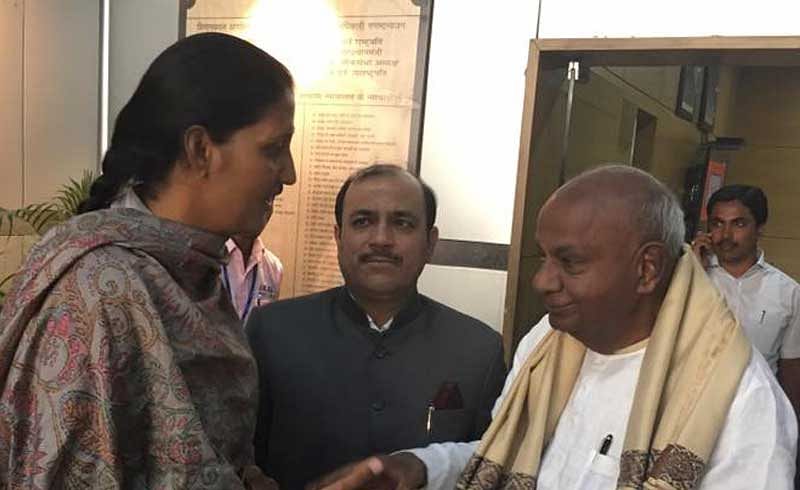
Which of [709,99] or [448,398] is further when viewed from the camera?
[709,99]

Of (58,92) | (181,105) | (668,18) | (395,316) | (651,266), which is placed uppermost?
(668,18)

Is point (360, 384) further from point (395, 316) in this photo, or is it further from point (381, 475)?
point (381, 475)

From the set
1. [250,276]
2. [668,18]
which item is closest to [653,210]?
[668,18]

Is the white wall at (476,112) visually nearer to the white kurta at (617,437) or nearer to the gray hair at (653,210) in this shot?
the white kurta at (617,437)

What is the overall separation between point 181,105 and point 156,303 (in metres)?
0.33

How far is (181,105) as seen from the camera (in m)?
1.14

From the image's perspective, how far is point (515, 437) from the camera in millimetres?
1370

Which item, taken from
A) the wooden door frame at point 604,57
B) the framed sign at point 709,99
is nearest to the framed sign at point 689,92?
the framed sign at point 709,99

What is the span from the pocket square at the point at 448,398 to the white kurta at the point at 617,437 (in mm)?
119

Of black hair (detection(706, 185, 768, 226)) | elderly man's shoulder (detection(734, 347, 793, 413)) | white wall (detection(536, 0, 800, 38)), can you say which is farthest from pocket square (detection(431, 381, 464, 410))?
black hair (detection(706, 185, 768, 226))

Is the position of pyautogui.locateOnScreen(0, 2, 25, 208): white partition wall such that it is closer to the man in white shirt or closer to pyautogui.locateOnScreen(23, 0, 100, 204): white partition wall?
pyautogui.locateOnScreen(23, 0, 100, 204): white partition wall

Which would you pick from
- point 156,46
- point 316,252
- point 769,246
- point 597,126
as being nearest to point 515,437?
point 316,252

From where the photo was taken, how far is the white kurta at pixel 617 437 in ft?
3.53

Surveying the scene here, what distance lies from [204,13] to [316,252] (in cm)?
125
